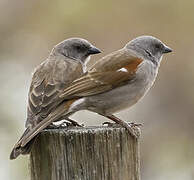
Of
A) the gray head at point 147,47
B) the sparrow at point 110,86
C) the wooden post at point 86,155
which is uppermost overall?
the gray head at point 147,47

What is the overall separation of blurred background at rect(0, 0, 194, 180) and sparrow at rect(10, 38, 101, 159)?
3802 mm

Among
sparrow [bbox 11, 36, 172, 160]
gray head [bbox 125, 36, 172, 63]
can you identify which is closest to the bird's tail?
sparrow [bbox 11, 36, 172, 160]

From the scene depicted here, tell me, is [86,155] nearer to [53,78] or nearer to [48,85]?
[48,85]

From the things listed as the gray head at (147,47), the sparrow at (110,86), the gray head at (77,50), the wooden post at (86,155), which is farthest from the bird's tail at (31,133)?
the gray head at (77,50)

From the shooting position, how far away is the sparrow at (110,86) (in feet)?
20.1

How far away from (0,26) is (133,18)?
2689 mm

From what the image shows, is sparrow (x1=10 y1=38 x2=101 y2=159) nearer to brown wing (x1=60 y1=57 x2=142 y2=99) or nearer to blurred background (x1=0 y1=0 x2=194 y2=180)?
brown wing (x1=60 y1=57 x2=142 y2=99)

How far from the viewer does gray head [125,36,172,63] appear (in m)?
7.44

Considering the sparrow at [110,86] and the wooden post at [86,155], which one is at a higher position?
the sparrow at [110,86]

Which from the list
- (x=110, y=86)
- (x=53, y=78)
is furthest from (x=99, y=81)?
(x=53, y=78)

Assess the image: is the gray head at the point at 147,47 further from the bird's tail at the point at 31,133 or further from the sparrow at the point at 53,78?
the bird's tail at the point at 31,133

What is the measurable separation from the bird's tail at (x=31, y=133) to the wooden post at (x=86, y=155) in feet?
0.35

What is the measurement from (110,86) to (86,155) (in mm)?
1635

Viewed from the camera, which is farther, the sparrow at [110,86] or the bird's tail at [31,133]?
the sparrow at [110,86]
